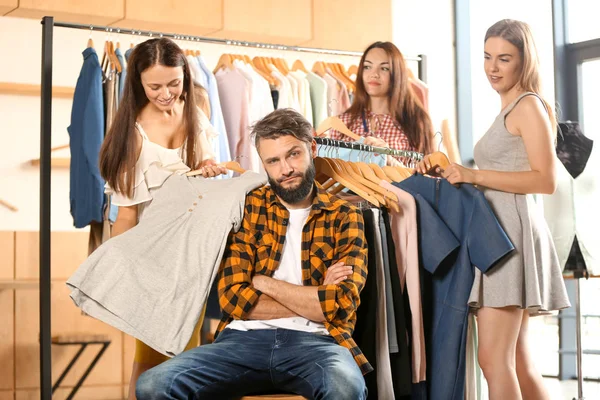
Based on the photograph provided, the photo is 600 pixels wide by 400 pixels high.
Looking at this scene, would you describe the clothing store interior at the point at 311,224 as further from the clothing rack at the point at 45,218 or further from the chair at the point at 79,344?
the chair at the point at 79,344


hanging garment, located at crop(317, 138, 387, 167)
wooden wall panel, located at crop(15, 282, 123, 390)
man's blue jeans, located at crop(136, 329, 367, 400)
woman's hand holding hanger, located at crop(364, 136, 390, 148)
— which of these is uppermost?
woman's hand holding hanger, located at crop(364, 136, 390, 148)

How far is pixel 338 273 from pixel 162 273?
0.53 meters

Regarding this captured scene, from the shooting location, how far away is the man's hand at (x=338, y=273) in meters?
2.40

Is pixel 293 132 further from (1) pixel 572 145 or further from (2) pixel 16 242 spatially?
(2) pixel 16 242

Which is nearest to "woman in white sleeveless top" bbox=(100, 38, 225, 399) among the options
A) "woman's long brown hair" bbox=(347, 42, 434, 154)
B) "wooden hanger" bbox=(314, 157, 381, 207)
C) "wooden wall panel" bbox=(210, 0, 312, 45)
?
"wooden hanger" bbox=(314, 157, 381, 207)

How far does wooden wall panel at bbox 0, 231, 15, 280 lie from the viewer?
4707 millimetres

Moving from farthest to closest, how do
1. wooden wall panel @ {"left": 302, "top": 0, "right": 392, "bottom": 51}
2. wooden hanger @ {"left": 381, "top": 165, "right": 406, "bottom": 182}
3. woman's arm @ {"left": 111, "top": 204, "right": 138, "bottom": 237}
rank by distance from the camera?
wooden wall panel @ {"left": 302, "top": 0, "right": 392, "bottom": 51} < woman's arm @ {"left": 111, "top": 204, "right": 138, "bottom": 237} < wooden hanger @ {"left": 381, "top": 165, "right": 406, "bottom": 182}

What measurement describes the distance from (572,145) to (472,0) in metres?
2.05

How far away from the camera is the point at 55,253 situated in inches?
190

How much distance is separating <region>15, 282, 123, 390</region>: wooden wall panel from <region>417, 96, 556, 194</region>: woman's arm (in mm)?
2859

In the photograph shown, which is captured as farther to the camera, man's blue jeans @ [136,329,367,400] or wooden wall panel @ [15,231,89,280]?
wooden wall panel @ [15,231,89,280]

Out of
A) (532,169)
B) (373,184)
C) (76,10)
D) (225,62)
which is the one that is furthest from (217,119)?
(532,169)

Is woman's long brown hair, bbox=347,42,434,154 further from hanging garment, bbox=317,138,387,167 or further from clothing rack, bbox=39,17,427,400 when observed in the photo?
clothing rack, bbox=39,17,427,400

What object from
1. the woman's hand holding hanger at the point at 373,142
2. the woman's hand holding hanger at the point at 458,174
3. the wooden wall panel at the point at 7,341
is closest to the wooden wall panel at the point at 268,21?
the woman's hand holding hanger at the point at 373,142
